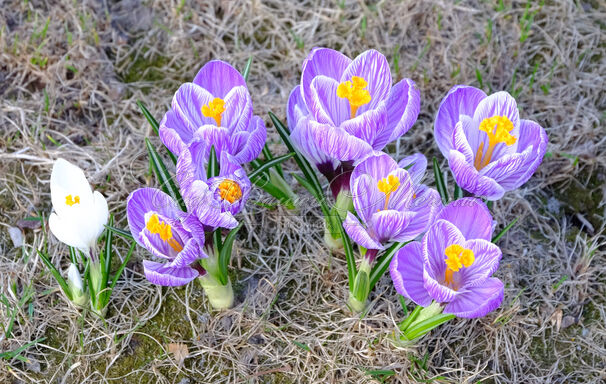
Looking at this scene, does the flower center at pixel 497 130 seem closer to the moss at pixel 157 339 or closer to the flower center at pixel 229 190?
the flower center at pixel 229 190

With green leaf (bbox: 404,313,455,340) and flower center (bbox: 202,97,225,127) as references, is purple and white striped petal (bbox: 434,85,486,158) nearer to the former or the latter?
green leaf (bbox: 404,313,455,340)

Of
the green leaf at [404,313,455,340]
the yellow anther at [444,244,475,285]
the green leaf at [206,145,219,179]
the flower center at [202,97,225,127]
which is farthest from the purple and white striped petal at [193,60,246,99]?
the green leaf at [404,313,455,340]

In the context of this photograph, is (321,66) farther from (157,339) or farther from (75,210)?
(157,339)

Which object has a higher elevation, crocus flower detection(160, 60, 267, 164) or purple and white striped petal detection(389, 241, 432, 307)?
crocus flower detection(160, 60, 267, 164)

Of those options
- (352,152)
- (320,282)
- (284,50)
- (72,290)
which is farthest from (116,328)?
(284,50)

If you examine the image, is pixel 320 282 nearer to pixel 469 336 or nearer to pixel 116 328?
pixel 469 336

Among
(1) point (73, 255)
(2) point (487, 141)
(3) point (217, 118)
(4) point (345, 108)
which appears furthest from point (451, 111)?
(1) point (73, 255)

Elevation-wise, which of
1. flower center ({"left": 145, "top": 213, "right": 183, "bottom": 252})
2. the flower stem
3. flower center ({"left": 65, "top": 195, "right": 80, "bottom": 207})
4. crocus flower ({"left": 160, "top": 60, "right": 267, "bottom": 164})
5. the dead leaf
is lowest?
the dead leaf

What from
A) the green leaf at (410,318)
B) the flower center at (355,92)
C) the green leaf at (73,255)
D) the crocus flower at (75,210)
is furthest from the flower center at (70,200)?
the green leaf at (410,318)
